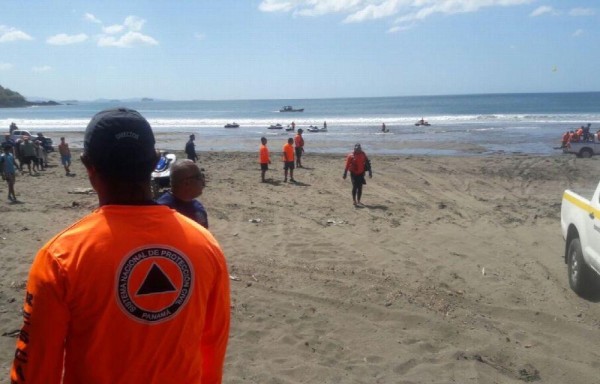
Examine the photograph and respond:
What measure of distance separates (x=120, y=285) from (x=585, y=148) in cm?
2684

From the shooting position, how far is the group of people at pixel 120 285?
1568mm

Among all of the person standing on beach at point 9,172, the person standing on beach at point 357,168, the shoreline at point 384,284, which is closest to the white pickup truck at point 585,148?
the shoreline at point 384,284

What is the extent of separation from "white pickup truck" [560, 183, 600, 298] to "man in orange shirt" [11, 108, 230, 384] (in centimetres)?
557

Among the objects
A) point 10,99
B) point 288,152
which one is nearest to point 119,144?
point 288,152

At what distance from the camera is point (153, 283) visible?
166 cm

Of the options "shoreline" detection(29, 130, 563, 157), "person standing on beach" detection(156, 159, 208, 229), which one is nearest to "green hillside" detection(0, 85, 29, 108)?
"shoreline" detection(29, 130, 563, 157)

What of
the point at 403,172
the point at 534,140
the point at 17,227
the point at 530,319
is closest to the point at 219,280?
the point at 530,319

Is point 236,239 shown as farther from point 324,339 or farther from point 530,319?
point 530,319

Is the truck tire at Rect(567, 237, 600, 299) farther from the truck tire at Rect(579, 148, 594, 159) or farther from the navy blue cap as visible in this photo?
the truck tire at Rect(579, 148, 594, 159)

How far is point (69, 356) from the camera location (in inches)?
65.1

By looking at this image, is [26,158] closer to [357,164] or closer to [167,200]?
[357,164]

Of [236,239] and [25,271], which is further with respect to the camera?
[236,239]

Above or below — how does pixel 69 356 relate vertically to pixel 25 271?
above

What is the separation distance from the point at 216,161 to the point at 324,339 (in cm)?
1884
